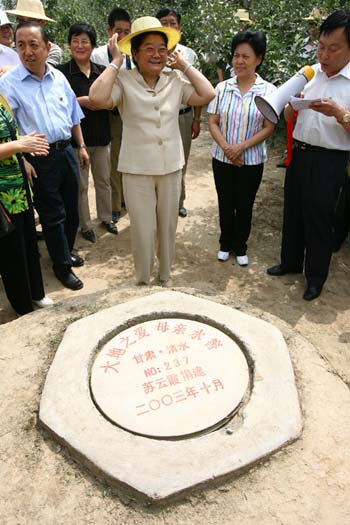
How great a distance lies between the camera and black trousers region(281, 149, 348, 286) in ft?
10.7

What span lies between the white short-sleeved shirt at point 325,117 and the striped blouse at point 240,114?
44 centimetres

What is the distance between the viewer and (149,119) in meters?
3.00

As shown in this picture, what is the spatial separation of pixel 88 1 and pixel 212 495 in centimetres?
1828

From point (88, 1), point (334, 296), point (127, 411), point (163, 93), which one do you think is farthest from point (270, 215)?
point (88, 1)

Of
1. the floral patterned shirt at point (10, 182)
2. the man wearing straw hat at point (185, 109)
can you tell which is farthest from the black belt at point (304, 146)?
the floral patterned shirt at point (10, 182)

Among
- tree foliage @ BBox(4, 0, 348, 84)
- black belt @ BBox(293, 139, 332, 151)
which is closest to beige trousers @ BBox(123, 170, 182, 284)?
black belt @ BBox(293, 139, 332, 151)

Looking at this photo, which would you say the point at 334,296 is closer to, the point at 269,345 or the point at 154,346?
the point at 269,345

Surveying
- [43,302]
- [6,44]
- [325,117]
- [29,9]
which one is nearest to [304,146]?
[325,117]

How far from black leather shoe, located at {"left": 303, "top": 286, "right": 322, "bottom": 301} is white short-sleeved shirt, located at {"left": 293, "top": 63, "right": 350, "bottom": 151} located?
1.19 meters

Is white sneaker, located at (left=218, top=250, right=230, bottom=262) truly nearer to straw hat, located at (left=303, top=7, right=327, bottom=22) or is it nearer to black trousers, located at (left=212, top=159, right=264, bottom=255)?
black trousers, located at (left=212, top=159, right=264, bottom=255)

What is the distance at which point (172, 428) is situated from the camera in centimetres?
184

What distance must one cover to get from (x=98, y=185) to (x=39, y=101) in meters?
1.48

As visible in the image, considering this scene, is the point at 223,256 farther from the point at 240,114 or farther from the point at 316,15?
the point at 316,15

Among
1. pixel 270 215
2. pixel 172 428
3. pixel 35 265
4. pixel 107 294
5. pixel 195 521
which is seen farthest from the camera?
pixel 270 215
